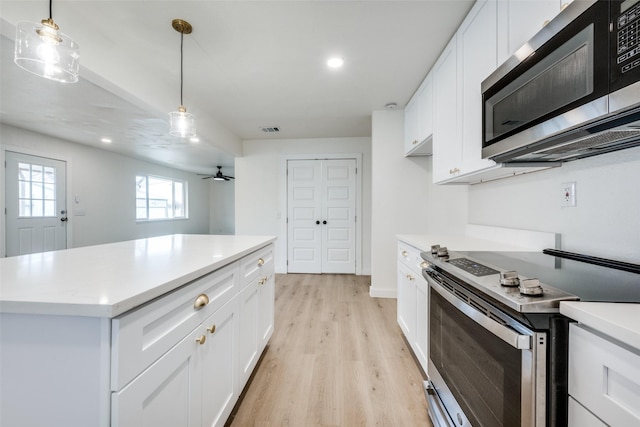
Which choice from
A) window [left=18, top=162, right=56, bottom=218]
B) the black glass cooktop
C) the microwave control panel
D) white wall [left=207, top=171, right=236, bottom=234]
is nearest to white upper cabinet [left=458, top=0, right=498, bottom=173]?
the black glass cooktop

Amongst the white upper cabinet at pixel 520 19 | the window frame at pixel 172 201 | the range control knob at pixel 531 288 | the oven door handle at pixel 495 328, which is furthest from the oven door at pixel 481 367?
the window frame at pixel 172 201

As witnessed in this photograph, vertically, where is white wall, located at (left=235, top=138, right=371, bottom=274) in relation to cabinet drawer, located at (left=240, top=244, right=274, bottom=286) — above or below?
above

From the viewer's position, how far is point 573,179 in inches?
50.8

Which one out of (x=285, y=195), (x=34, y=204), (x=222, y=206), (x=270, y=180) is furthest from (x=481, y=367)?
(x=222, y=206)

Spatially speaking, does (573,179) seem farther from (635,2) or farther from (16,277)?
(16,277)

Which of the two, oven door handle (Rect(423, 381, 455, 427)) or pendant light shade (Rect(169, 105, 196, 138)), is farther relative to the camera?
pendant light shade (Rect(169, 105, 196, 138))

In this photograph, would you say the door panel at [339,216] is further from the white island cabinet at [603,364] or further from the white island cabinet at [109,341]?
the white island cabinet at [603,364]

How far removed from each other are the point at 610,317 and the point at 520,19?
137 cm

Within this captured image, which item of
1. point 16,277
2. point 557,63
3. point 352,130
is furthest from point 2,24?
point 352,130

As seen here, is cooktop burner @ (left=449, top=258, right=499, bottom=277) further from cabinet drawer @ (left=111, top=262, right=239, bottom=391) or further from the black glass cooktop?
cabinet drawer @ (left=111, top=262, right=239, bottom=391)

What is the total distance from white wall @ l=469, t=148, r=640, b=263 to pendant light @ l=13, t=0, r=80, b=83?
8.32ft

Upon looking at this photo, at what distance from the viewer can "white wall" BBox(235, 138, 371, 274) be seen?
15.4 feet

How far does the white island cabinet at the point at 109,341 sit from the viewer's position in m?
0.64

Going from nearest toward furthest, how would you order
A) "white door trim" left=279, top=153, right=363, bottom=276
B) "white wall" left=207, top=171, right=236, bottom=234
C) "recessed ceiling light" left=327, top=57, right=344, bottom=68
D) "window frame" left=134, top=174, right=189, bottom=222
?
"recessed ceiling light" left=327, top=57, right=344, bottom=68 < "white door trim" left=279, top=153, right=363, bottom=276 < "window frame" left=134, top=174, right=189, bottom=222 < "white wall" left=207, top=171, right=236, bottom=234
